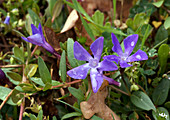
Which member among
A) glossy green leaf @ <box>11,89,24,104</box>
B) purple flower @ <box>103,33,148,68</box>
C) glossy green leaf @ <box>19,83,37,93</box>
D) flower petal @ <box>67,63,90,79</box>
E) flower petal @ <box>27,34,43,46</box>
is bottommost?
glossy green leaf @ <box>11,89,24,104</box>

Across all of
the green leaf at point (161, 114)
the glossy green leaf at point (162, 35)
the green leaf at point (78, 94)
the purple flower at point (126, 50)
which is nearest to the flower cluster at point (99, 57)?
the purple flower at point (126, 50)

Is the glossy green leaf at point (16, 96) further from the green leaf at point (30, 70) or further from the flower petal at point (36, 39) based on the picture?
the flower petal at point (36, 39)

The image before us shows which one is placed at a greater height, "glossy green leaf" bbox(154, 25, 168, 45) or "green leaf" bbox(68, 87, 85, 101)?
"glossy green leaf" bbox(154, 25, 168, 45)

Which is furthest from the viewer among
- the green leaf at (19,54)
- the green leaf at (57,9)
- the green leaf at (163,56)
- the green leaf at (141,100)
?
the green leaf at (57,9)

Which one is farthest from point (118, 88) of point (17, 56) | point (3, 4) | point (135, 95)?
point (3, 4)

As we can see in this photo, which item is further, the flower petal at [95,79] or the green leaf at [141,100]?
the green leaf at [141,100]

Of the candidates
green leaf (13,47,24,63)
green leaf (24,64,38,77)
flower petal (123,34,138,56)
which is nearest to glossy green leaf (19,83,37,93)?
green leaf (24,64,38,77)

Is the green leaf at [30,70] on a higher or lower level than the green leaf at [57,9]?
lower

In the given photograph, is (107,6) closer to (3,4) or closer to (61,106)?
(3,4)

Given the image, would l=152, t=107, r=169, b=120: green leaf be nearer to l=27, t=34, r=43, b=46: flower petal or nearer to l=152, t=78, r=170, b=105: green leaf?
l=152, t=78, r=170, b=105: green leaf
